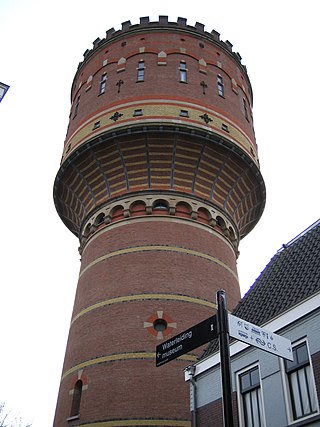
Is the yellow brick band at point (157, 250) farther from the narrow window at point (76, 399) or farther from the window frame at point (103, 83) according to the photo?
the window frame at point (103, 83)

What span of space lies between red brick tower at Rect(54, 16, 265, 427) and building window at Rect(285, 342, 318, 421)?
5.16m

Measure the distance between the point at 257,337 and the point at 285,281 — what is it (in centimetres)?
620

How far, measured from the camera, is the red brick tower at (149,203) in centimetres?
1462

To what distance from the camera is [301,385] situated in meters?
9.22

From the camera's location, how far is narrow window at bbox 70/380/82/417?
1491cm

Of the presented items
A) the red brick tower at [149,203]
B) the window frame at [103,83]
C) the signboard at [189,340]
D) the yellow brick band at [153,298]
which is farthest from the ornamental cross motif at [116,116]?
the signboard at [189,340]

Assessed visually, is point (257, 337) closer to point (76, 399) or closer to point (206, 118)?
point (76, 399)

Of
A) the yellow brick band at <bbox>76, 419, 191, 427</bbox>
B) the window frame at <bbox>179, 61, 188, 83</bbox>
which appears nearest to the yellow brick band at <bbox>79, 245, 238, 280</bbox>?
the yellow brick band at <bbox>76, 419, 191, 427</bbox>

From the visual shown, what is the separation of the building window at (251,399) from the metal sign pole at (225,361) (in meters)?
4.95

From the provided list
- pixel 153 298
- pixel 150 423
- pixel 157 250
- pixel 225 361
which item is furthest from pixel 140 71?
pixel 225 361

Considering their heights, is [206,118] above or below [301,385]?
above

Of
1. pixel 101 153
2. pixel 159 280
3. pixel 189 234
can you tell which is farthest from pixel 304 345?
pixel 101 153

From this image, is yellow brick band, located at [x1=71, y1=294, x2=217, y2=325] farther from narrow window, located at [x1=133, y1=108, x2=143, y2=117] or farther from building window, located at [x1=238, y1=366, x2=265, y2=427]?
narrow window, located at [x1=133, y1=108, x2=143, y2=117]

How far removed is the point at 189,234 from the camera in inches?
689
